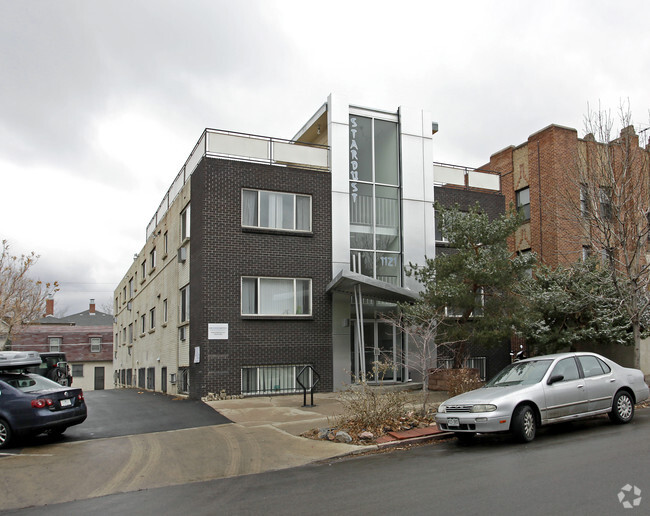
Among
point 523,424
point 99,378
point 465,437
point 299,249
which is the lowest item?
point 99,378

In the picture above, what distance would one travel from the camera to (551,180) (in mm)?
23375

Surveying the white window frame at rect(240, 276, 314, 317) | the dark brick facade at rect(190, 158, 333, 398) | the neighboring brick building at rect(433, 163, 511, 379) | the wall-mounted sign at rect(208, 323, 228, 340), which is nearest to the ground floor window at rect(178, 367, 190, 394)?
the dark brick facade at rect(190, 158, 333, 398)

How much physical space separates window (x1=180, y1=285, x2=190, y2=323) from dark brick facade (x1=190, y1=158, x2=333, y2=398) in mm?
1291

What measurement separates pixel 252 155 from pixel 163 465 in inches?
441

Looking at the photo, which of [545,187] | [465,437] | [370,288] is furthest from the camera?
[545,187]

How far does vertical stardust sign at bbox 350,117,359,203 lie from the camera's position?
19516 millimetres

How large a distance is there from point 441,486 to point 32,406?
772 cm

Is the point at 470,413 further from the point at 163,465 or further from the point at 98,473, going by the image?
the point at 98,473

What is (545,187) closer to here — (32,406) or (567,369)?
(567,369)

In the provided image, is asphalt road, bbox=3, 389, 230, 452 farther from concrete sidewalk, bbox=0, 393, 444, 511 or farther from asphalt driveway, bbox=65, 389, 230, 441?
concrete sidewalk, bbox=0, 393, 444, 511

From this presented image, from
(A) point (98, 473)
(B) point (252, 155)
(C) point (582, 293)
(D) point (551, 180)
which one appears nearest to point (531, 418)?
(A) point (98, 473)

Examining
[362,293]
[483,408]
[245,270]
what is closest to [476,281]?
[362,293]

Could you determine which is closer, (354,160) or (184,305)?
(354,160)

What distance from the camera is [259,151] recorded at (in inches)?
731
